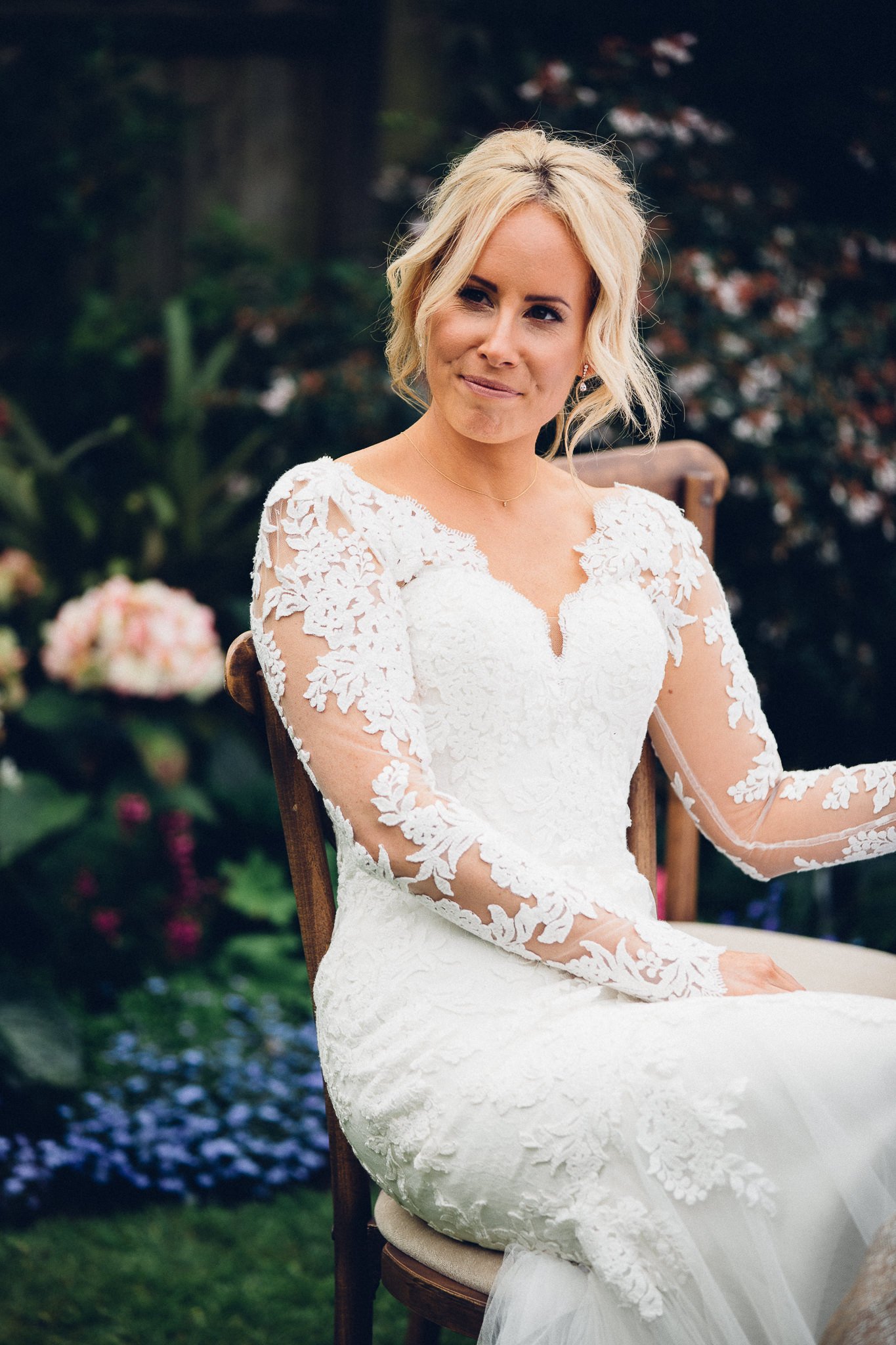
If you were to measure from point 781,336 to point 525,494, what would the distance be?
2.02 metres

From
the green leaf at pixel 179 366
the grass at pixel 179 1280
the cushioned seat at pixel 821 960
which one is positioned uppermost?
the cushioned seat at pixel 821 960

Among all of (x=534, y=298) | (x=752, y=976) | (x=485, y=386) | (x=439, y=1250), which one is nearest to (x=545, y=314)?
(x=534, y=298)

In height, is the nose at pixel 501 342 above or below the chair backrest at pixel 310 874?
above

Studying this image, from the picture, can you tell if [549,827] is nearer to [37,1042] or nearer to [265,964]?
[37,1042]

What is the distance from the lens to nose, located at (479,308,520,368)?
198 centimetres

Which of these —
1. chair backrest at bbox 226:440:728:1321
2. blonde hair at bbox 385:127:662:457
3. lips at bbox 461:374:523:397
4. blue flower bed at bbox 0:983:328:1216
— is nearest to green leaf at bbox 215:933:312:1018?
Answer: blue flower bed at bbox 0:983:328:1216

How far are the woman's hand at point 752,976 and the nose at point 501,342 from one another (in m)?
0.90

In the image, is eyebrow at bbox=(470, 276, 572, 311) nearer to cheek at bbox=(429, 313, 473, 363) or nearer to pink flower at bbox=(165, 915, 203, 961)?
cheek at bbox=(429, 313, 473, 363)

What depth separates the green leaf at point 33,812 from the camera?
3512 millimetres

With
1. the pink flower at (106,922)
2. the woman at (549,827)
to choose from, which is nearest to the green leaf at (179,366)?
the pink flower at (106,922)

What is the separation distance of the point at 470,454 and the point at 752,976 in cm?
90

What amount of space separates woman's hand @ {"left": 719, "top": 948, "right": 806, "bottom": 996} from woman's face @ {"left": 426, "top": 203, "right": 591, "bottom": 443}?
2.78 feet

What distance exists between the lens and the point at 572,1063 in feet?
5.23

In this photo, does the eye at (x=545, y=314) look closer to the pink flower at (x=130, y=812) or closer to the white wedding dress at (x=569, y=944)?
the white wedding dress at (x=569, y=944)
